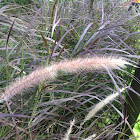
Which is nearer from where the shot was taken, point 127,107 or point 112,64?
point 112,64

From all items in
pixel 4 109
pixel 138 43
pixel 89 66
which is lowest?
pixel 4 109

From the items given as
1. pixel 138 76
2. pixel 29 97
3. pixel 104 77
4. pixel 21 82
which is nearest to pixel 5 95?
pixel 21 82

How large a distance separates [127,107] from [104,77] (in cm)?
27

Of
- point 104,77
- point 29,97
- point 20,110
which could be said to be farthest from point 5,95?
point 104,77

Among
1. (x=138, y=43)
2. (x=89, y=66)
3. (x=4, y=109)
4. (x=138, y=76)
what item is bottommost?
(x=4, y=109)

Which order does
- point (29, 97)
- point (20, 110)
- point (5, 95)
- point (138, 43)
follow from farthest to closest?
1. point (138, 43)
2. point (29, 97)
3. point (20, 110)
4. point (5, 95)

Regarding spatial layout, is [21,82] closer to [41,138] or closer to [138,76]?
[41,138]

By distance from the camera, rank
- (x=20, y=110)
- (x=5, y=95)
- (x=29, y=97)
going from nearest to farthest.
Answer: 1. (x=5, y=95)
2. (x=20, y=110)
3. (x=29, y=97)

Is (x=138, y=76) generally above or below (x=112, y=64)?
below

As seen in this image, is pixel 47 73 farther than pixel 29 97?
No

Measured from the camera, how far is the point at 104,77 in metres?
1.23

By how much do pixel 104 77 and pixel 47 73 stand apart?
800mm

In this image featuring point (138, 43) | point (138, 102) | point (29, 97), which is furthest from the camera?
point (138, 43)

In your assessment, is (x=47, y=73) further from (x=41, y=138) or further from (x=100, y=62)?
(x=41, y=138)
